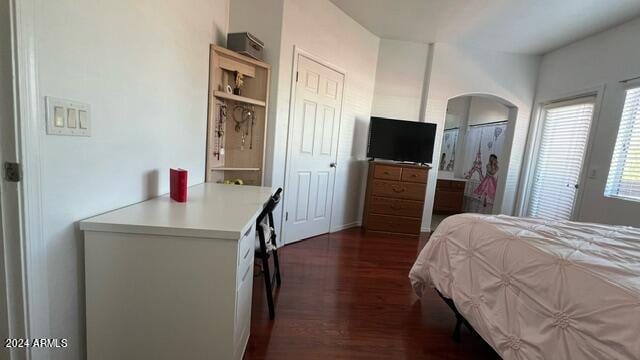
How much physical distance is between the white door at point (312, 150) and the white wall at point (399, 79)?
32.6 inches

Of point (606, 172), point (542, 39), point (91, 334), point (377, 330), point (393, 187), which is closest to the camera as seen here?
point (91, 334)

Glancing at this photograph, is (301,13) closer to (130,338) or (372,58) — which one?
(372,58)

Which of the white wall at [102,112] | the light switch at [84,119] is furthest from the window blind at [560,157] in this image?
the light switch at [84,119]

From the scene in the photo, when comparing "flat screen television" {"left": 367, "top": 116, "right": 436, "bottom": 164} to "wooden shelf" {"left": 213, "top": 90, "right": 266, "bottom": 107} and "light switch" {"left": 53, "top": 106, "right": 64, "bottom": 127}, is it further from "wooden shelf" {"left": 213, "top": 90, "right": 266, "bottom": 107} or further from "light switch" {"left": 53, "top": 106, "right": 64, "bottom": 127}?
"light switch" {"left": 53, "top": 106, "right": 64, "bottom": 127}

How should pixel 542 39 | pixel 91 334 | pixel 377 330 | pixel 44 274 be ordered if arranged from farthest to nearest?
pixel 542 39
pixel 377 330
pixel 91 334
pixel 44 274

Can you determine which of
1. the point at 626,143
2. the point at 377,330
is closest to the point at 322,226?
the point at 377,330

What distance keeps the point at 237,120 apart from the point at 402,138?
223cm

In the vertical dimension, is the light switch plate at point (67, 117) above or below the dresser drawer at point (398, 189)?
above

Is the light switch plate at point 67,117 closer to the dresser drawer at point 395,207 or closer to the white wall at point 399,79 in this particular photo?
the dresser drawer at point 395,207

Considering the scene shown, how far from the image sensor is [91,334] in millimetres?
1060

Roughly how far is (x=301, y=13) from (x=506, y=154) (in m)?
3.55

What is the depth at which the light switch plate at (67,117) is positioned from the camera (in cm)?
90

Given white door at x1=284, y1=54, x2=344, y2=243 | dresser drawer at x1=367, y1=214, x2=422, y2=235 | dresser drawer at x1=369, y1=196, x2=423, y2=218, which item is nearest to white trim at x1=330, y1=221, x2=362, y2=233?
white door at x1=284, y1=54, x2=344, y2=243

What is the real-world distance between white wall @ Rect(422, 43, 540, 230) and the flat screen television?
23 centimetres
